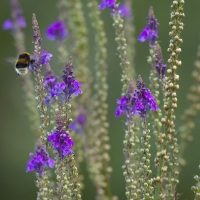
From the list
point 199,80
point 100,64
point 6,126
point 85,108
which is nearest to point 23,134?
point 6,126

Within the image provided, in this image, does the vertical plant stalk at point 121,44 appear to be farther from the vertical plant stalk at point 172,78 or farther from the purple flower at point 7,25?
the purple flower at point 7,25

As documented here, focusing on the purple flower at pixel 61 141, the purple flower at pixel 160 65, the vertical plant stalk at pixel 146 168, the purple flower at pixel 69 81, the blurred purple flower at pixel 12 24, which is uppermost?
the blurred purple flower at pixel 12 24

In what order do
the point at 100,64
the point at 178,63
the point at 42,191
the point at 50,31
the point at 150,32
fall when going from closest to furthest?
the point at 42,191, the point at 178,63, the point at 150,32, the point at 100,64, the point at 50,31

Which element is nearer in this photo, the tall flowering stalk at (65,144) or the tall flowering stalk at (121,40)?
the tall flowering stalk at (65,144)

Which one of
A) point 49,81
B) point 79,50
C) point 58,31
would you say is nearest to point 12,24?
point 58,31

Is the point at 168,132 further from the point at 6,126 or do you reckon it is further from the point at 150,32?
the point at 6,126

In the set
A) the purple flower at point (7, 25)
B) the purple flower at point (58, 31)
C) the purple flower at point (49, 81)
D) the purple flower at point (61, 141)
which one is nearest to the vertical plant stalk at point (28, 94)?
the purple flower at point (7, 25)
